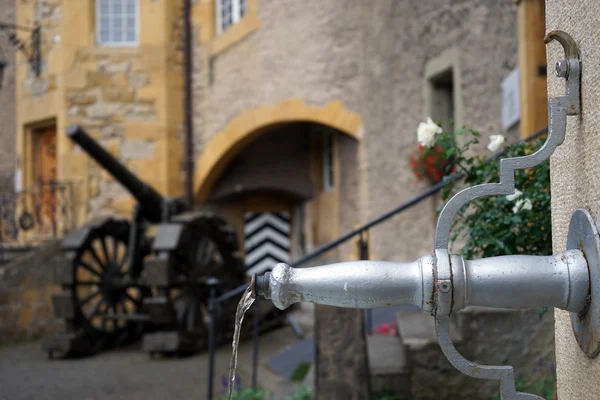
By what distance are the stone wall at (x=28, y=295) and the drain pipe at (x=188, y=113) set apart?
1.97 metres

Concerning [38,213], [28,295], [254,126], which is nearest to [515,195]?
[254,126]

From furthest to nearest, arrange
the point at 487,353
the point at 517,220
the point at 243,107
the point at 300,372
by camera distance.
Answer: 1. the point at 243,107
2. the point at 300,372
3. the point at 487,353
4. the point at 517,220

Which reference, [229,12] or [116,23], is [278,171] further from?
[116,23]

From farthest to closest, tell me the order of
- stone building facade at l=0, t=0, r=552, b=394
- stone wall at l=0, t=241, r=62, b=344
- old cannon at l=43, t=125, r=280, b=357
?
stone wall at l=0, t=241, r=62, b=344 → stone building facade at l=0, t=0, r=552, b=394 → old cannon at l=43, t=125, r=280, b=357

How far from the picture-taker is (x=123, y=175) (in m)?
7.48

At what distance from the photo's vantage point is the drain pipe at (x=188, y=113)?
1020 centimetres

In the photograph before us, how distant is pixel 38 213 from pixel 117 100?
1.87 meters

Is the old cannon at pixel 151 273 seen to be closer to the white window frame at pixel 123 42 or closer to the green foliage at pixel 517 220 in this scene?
the white window frame at pixel 123 42

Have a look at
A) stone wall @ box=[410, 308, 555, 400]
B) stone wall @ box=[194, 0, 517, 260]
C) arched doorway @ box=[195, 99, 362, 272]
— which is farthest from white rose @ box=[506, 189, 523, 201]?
arched doorway @ box=[195, 99, 362, 272]

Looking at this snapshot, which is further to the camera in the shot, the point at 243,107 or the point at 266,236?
the point at 266,236

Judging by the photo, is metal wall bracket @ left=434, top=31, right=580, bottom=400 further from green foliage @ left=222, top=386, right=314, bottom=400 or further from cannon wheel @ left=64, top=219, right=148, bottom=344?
cannon wheel @ left=64, top=219, right=148, bottom=344

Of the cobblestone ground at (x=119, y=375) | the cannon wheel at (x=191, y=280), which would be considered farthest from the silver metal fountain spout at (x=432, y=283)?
the cannon wheel at (x=191, y=280)

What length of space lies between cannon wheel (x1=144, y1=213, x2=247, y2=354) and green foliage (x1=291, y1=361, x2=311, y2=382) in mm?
1753

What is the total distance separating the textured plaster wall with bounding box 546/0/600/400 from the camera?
3.97ft
